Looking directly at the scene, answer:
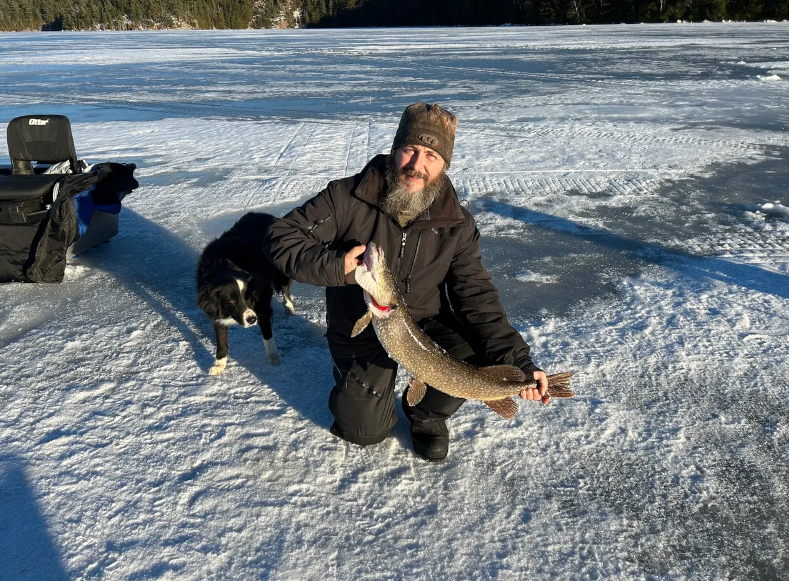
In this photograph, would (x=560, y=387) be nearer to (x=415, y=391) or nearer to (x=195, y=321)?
(x=415, y=391)

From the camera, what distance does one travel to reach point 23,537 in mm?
2154

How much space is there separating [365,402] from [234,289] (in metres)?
1.13

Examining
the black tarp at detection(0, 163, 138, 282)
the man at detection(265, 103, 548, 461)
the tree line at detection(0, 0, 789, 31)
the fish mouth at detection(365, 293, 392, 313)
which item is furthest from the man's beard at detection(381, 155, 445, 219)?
the tree line at detection(0, 0, 789, 31)

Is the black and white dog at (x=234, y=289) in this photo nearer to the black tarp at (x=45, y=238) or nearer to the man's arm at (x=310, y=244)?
the man's arm at (x=310, y=244)

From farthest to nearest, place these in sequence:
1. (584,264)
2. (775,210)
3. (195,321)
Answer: (775,210), (584,264), (195,321)

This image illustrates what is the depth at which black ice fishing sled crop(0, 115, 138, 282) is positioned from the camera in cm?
413

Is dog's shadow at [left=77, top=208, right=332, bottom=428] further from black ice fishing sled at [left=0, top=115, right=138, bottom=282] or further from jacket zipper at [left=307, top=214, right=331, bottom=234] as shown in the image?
jacket zipper at [left=307, top=214, right=331, bottom=234]

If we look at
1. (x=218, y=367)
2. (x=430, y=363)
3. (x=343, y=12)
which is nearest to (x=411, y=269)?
(x=430, y=363)

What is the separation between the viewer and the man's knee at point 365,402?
264cm

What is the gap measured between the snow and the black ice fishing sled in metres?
0.19

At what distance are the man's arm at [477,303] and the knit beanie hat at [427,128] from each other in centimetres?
40

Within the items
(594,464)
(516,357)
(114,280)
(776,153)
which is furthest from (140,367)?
(776,153)

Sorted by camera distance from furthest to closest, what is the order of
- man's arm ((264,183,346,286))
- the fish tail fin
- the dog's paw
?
the dog's paw → man's arm ((264,183,346,286)) → the fish tail fin

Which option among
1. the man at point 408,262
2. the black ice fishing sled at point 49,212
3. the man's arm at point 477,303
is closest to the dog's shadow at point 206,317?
the man at point 408,262
